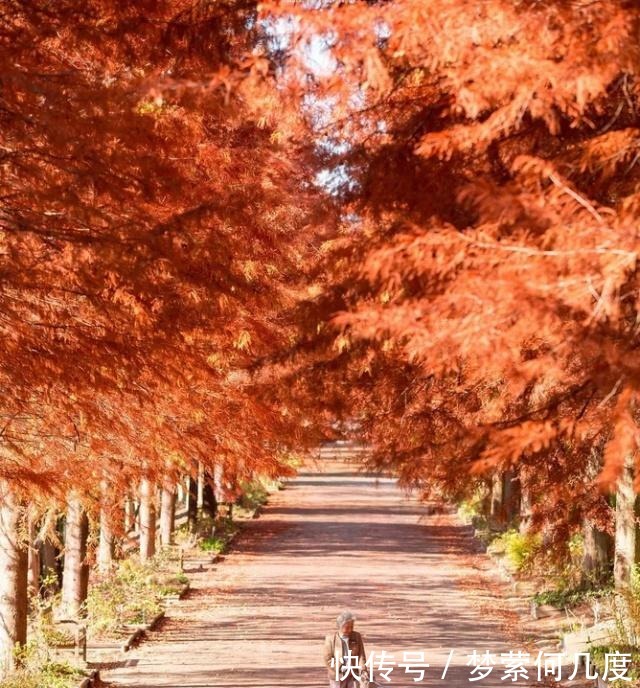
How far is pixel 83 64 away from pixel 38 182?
1880mm

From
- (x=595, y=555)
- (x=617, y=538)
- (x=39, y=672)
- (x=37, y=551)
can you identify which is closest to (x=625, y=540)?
(x=617, y=538)

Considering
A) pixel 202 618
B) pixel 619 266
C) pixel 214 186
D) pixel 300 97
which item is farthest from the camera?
pixel 202 618

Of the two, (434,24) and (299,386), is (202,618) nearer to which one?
(299,386)

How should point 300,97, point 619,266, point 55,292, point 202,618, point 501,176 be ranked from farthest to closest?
1. point 202,618
2. point 55,292
3. point 501,176
4. point 300,97
5. point 619,266

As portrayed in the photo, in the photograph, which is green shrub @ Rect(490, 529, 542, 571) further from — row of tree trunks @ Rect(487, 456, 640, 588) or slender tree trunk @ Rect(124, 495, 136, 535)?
slender tree trunk @ Rect(124, 495, 136, 535)

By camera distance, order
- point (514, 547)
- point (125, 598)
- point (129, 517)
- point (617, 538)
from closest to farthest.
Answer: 1. point (617, 538)
2. point (129, 517)
3. point (125, 598)
4. point (514, 547)

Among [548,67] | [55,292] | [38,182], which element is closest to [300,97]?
[548,67]

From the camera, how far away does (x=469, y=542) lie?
136ft

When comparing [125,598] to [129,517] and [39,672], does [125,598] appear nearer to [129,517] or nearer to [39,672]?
[129,517]

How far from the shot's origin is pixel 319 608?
1011 inches

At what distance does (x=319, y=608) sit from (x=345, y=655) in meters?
13.8

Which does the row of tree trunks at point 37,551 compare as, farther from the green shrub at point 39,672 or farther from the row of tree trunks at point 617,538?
the row of tree trunks at point 617,538

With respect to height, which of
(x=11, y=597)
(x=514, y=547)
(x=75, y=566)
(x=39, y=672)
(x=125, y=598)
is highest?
(x=514, y=547)

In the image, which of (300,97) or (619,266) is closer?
(619,266)
